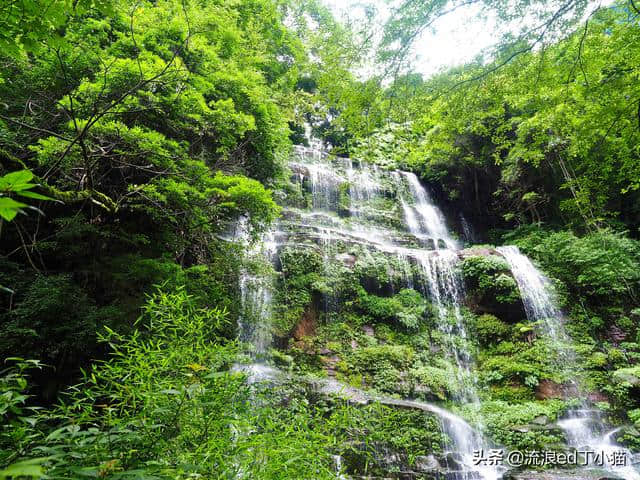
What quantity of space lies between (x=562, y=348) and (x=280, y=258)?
7.74 meters

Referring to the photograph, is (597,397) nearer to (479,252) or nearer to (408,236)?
(479,252)

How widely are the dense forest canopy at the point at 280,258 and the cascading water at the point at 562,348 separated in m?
0.11

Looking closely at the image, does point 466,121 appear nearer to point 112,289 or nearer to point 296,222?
point 112,289

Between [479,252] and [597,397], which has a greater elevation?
[479,252]

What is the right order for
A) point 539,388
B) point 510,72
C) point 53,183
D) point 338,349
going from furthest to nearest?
point 338,349 → point 539,388 → point 53,183 → point 510,72

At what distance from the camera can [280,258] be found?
9.29 metres

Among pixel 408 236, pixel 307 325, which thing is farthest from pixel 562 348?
pixel 307 325

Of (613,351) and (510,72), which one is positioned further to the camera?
(613,351)

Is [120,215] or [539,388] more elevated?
[120,215]

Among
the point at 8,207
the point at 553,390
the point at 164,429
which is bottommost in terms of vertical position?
the point at 164,429

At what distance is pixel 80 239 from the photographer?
4.93 meters

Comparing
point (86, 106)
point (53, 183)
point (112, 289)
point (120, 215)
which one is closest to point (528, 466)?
point (112, 289)

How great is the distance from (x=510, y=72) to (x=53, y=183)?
7.01 meters

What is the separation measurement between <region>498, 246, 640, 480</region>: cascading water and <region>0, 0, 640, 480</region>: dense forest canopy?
0.11m
